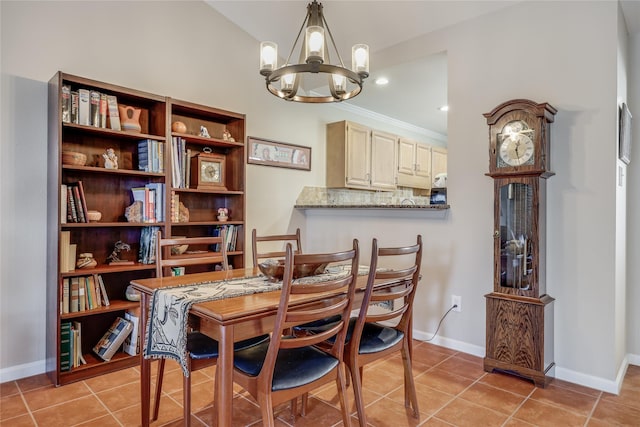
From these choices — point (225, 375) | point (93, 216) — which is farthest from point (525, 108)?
point (93, 216)

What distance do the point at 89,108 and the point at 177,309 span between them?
1746 millimetres

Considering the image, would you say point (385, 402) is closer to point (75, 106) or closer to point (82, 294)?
point (82, 294)

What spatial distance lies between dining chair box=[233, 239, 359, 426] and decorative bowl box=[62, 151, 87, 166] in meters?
1.76

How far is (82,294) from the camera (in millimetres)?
2555

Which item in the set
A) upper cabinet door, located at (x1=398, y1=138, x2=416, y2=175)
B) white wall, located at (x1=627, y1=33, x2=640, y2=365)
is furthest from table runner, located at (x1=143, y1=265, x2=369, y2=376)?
upper cabinet door, located at (x1=398, y1=138, x2=416, y2=175)

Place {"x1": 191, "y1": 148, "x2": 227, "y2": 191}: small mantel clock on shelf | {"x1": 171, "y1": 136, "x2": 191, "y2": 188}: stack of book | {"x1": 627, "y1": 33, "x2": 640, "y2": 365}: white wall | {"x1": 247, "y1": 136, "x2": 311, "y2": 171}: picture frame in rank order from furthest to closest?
{"x1": 247, "y1": 136, "x2": 311, "y2": 171}: picture frame → {"x1": 191, "y1": 148, "x2": 227, "y2": 191}: small mantel clock on shelf → {"x1": 171, "y1": 136, "x2": 191, "y2": 188}: stack of book → {"x1": 627, "y1": 33, "x2": 640, "y2": 365}: white wall

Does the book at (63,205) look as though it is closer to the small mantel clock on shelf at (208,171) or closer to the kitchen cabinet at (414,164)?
the small mantel clock on shelf at (208,171)

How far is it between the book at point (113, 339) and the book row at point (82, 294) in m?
0.19

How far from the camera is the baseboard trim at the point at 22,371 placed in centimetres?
243

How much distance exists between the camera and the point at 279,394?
1497mm

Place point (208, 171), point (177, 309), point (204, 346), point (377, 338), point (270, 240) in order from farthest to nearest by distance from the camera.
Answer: point (208, 171) < point (270, 240) < point (377, 338) < point (204, 346) < point (177, 309)

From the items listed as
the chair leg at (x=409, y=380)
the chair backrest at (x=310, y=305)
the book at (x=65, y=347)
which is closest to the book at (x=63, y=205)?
the book at (x=65, y=347)

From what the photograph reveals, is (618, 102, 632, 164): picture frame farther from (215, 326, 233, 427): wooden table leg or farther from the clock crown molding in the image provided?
(215, 326, 233, 427): wooden table leg

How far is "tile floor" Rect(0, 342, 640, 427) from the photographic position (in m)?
2.01
